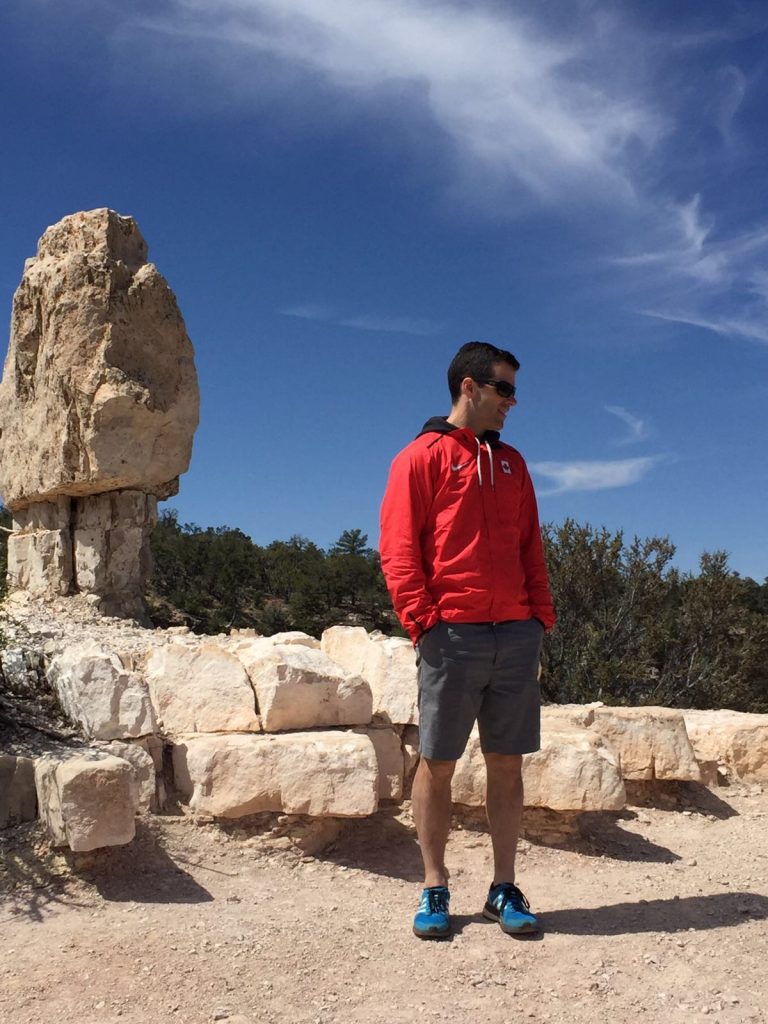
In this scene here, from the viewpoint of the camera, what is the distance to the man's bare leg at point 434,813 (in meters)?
3.47

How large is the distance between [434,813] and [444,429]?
1.47 m

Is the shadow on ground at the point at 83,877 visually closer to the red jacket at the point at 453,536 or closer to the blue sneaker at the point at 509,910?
the blue sneaker at the point at 509,910

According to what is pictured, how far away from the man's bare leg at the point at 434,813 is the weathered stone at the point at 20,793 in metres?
1.80

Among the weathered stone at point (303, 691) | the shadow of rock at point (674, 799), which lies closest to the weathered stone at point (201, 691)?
the weathered stone at point (303, 691)

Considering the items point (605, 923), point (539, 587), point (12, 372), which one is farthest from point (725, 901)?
point (12, 372)

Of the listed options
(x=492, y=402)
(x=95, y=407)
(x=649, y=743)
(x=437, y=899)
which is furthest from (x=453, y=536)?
(x=95, y=407)

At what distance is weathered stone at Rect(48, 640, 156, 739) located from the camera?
4.50m

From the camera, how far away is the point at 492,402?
12.1 feet

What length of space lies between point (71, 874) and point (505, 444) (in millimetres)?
2484

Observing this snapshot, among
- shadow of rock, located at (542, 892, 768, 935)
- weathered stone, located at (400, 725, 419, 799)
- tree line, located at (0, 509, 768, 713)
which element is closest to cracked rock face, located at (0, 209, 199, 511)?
tree line, located at (0, 509, 768, 713)

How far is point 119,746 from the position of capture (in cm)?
436

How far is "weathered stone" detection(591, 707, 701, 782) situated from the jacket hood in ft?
8.11

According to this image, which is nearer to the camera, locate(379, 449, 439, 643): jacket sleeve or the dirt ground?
the dirt ground

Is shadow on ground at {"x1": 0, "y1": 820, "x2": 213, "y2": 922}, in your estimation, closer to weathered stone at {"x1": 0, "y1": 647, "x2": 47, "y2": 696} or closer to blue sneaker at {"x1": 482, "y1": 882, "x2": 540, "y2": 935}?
blue sneaker at {"x1": 482, "y1": 882, "x2": 540, "y2": 935}
